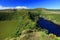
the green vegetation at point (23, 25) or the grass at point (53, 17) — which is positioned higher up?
the green vegetation at point (23, 25)

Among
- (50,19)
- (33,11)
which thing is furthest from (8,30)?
(50,19)

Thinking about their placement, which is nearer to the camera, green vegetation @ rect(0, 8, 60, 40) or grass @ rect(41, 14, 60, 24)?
green vegetation @ rect(0, 8, 60, 40)

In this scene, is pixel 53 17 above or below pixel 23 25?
below

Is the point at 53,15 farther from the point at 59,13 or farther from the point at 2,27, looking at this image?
the point at 2,27

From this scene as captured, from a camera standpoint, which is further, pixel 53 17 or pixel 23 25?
pixel 53 17

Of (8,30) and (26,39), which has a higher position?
(26,39)

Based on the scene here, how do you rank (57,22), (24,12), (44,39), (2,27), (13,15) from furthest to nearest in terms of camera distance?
1. (57,22)
2. (13,15)
3. (24,12)
4. (2,27)
5. (44,39)

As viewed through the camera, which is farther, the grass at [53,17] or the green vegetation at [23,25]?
the grass at [53,17]

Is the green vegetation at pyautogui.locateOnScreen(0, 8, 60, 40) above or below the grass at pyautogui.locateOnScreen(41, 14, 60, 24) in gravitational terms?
above
